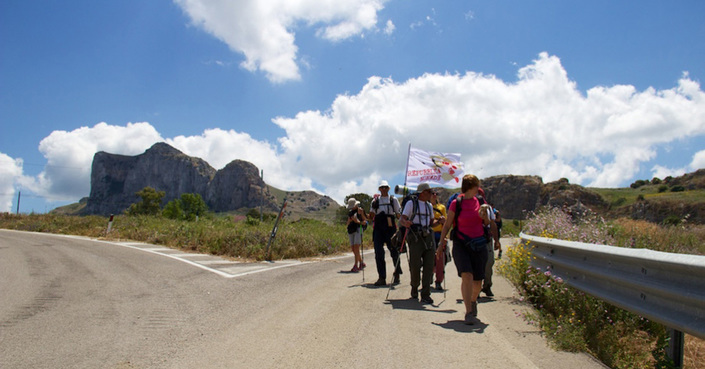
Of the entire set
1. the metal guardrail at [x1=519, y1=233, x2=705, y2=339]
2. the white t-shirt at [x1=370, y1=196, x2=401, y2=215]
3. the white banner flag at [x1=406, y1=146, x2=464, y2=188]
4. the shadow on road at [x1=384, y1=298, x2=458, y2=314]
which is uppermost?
the white banner flag at [x1=406, y1=146, x2=464, y2=188]

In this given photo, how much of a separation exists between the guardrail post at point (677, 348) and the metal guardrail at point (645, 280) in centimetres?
32

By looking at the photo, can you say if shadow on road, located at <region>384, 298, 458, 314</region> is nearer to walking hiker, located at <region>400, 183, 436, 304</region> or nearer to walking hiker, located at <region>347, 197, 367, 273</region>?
walking hiker, located at <region>400, 183, 436, 304</region>

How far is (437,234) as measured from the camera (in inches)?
325

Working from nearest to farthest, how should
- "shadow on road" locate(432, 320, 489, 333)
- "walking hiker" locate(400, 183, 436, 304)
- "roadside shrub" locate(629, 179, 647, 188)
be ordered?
1. "shadow on road" locate(432, 320, 489, 333)
2. "walking hiker" locate(400, 183, 436, 304)
3. "roadside shrub" locate(629, 179, 647, 188)

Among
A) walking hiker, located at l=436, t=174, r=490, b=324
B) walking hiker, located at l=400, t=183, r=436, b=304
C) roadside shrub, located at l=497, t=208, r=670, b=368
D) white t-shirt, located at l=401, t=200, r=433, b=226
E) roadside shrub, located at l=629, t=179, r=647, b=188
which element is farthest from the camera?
roadside shrub, located at l=629, t=179, r=647, b=188

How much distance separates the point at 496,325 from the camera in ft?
17.2

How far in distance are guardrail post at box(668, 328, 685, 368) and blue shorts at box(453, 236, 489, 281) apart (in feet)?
6.83

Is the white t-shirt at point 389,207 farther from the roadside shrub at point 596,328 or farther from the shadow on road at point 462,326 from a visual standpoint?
the shadow on road at point 462,326

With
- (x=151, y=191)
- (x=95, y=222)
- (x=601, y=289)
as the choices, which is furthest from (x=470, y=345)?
(x=151, y=191)

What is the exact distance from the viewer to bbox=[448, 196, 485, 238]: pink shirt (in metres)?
5.60

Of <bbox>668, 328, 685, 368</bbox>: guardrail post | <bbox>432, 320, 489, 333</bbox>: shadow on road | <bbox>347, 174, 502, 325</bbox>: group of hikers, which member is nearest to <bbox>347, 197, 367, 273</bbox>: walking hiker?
<bbox>347, 174, 502, 325</bbox>: group of hikers

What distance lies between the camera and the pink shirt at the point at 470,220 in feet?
18.4

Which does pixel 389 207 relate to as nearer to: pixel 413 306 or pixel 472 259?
pixel 413 306

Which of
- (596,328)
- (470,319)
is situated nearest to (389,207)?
(470,319)
